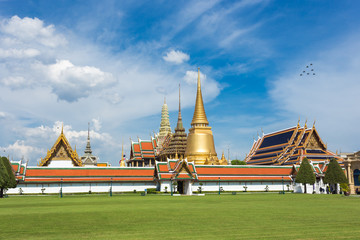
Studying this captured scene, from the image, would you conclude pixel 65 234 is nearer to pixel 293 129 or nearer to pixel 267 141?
pixel 293 129

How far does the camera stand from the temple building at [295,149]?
72.9m

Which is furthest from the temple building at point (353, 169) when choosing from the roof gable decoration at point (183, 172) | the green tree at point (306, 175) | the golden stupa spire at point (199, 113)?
the golden stupa spire at point (199, 113)

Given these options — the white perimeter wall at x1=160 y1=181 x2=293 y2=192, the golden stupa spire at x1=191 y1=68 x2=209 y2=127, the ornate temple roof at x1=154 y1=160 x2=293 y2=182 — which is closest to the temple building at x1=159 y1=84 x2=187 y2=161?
the golden stupa spire at x1=191 y1=68 x2=209 y2=127

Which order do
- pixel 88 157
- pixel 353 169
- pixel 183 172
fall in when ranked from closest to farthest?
pixel 183 172 < pixel 353 169 < pixel 88 157

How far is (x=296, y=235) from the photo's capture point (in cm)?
1263

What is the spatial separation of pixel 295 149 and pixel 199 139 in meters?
20.9

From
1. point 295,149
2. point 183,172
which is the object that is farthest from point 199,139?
point 183,172

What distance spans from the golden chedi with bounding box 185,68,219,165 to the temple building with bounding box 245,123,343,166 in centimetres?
1126

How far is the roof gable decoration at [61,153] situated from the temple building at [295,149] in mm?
39055

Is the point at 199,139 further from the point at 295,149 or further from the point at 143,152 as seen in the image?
the point at 143,152

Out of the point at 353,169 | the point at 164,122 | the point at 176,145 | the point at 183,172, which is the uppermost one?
the point at 164,122

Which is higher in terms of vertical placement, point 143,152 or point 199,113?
point 199,113

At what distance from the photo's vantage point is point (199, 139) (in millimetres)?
85188

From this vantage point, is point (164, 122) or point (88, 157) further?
point (164, 122)
